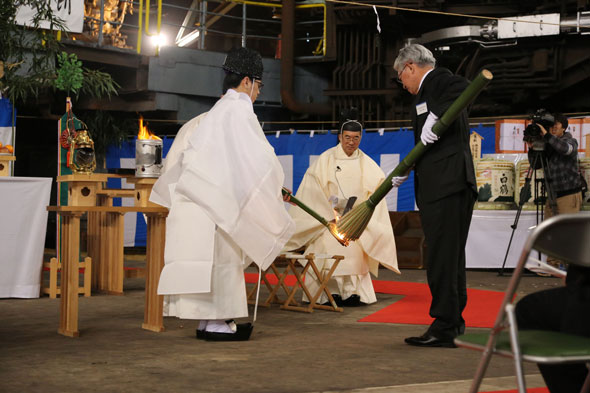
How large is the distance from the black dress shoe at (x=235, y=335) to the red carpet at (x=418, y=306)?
109 cm

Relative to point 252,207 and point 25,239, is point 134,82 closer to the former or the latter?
point 25,239

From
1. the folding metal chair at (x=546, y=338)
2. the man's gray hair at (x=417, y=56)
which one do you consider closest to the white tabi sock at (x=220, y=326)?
the man's gray hair at (x=417, y=56)

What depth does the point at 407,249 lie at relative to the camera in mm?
9414

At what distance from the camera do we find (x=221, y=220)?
4242 millimetres

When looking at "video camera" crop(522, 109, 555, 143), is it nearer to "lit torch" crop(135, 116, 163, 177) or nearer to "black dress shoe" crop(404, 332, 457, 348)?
"black dress shoe" crop(404, 332, 457, 348)

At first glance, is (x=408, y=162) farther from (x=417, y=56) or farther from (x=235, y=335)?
(x=235, y=335)

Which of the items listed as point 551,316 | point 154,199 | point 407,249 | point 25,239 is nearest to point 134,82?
point 407,249

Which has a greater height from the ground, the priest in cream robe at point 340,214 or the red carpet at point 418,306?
the priest in cream robe at point 340,214

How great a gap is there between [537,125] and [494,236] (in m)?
1.42

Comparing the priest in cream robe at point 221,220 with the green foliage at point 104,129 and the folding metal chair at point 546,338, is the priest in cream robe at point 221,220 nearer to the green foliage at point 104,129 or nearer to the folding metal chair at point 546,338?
the folding metal chair at point 546,338

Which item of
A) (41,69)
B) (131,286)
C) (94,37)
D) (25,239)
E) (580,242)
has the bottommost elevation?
(131,286)

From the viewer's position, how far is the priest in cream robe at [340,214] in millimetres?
6082

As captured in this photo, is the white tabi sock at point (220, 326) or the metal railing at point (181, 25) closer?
the white tabi sock at point (220, 326)

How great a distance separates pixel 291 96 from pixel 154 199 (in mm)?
7909
